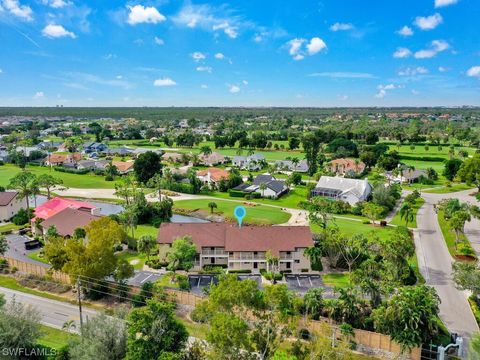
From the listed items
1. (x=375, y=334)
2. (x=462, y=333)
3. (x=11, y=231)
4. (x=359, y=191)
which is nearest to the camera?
(x=375, y=334)

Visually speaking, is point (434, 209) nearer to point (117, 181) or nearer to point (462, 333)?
point (462, 333)

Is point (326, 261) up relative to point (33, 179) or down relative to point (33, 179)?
down

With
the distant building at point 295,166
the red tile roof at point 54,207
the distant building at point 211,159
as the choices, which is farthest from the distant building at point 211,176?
the red tile roof at point 54,207

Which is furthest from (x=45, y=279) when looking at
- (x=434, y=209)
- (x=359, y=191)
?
(x=434, y=209)

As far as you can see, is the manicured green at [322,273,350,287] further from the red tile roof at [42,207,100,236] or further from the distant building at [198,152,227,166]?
the distant building at [198,152,227,166]

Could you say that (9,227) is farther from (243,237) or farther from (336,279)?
(336,279)

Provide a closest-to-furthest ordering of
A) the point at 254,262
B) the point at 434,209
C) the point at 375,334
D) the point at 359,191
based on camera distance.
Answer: the point at 375,334
the point at 254,262
the point at 434,209
the point at 359,191

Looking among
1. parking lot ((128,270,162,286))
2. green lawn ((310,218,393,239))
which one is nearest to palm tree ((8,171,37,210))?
parking lot ((128,270,162,286))
